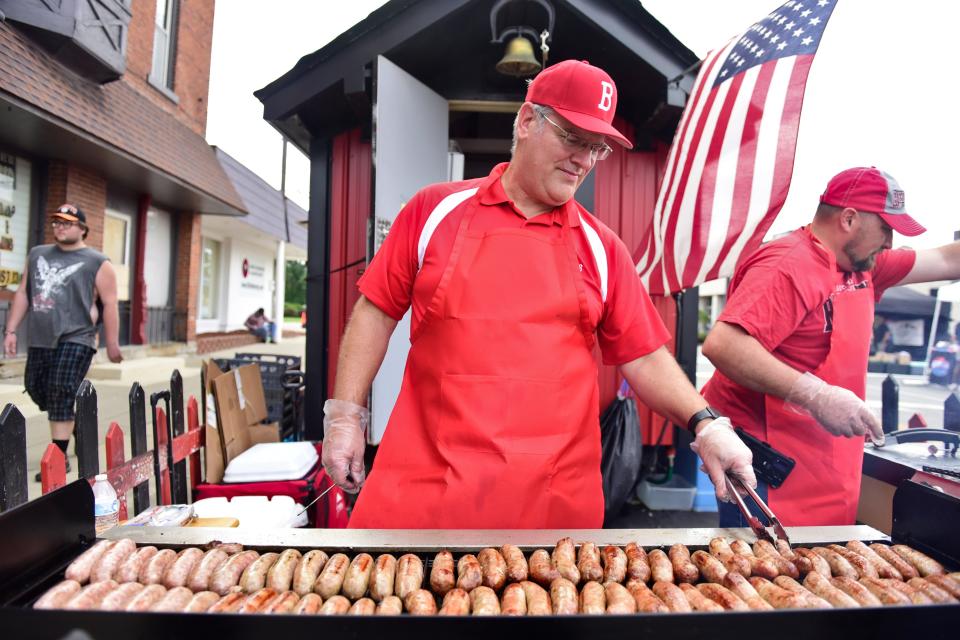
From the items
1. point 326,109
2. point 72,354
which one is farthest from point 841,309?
point 72,354

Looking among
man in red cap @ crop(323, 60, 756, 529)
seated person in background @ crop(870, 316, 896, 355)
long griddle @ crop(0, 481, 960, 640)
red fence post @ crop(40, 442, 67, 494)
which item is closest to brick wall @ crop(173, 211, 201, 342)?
red fence post @ crop(40, 442, 67, 494)

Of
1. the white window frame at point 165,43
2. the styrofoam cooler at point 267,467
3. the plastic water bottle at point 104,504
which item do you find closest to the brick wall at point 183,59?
the white window frame at point 165,43

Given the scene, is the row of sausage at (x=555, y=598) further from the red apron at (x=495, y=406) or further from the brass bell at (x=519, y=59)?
the brass bell at (x=519, y=59)

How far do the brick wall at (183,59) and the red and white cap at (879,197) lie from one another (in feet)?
38.5

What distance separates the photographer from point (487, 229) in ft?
6.39

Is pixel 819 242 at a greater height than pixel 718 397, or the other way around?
pixel 819 242

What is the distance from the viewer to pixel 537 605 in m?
1.32

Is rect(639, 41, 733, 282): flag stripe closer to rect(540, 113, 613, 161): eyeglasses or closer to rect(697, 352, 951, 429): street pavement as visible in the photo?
rect(540, 113, 613, 161): eyeglasses

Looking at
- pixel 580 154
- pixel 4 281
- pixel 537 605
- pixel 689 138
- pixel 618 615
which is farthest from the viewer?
pixel 4 281

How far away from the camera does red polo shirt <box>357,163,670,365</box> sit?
1.95 metres

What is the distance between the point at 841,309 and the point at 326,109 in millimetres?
4497

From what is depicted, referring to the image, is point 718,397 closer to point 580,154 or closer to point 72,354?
point 580,154

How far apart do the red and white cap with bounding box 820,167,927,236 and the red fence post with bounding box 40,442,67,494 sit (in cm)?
365

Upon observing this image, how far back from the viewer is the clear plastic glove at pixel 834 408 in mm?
2111
